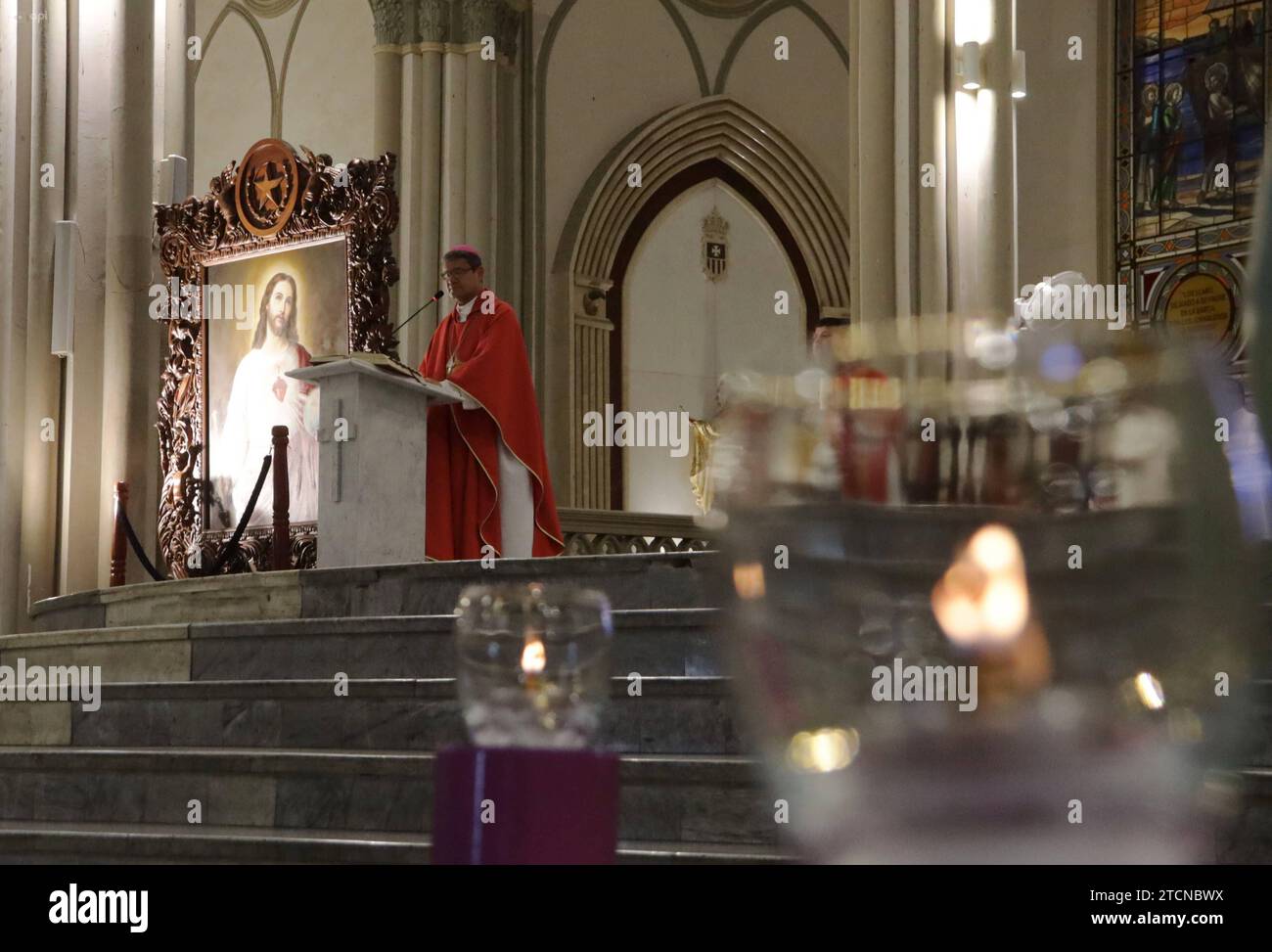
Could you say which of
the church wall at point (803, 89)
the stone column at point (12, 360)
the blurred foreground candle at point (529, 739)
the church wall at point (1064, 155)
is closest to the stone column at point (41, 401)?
the stone column at point (12, 360)

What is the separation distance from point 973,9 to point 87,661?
5.36 meters

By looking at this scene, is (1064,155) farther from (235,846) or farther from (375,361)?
(235,846)

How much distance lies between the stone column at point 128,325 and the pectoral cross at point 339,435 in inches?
114

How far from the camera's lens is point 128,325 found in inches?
396

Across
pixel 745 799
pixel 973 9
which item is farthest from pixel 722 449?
pixel 973 9

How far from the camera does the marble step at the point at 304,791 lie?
13.4 feet

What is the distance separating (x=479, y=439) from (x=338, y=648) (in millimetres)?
2392

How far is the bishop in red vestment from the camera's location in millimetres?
8078

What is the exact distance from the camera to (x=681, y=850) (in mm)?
3721

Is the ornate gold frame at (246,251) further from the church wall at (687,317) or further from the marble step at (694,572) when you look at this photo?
the church wall at (687,317)

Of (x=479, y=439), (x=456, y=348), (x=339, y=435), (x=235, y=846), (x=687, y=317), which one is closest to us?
(x=235, y=846)
